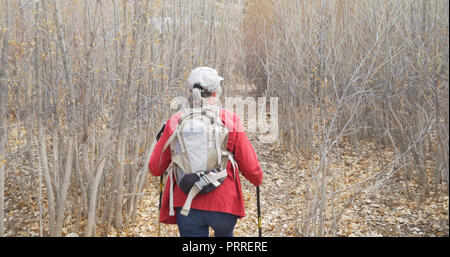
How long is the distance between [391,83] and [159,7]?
11.2 ft

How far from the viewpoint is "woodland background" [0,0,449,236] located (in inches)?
123

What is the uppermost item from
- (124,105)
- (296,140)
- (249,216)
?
(124,105)

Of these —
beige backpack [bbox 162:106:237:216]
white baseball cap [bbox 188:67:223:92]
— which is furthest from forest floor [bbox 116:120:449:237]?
white baseball cap [bbox 188:67:223:92]

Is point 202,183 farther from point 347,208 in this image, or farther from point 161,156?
A: point 347,208

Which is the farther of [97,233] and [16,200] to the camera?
[16,200]

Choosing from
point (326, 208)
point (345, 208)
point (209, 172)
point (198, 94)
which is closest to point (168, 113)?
point (326, 208)

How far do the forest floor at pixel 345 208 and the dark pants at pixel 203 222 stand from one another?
4.48ft

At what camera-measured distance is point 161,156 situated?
210 centimetres

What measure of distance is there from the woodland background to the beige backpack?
1337 millimetres

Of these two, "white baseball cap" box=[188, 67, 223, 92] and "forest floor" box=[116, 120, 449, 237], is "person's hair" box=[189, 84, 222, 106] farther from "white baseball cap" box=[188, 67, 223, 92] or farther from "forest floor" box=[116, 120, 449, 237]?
"forest floor" box=[116, 120, 449, 237]

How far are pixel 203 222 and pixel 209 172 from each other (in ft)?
1.00
